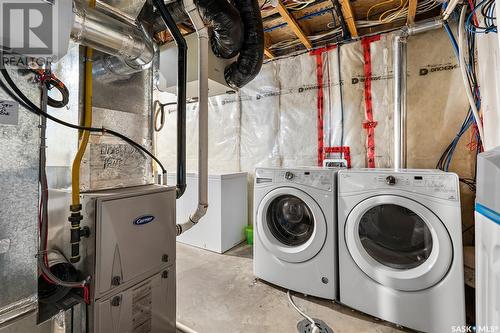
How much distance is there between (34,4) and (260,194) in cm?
170

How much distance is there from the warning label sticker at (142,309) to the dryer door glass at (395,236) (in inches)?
55.4

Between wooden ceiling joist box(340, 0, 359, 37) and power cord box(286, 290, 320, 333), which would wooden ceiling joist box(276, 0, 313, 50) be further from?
power cord box(286, 290, 320, 333)

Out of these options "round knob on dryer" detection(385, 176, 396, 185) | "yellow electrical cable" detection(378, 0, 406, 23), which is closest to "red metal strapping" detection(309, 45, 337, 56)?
"yellow electrical cable" detection(378, 0, 406, 23)

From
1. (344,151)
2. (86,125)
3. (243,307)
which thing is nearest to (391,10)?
(344,151)

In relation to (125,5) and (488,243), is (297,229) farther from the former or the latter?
(125,5)

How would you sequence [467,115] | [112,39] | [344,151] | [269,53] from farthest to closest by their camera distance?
[269,53] → [344,151] → [467,115] → [112,39]

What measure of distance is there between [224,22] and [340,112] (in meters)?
1.56

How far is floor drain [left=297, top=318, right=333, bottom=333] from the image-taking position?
1460mm

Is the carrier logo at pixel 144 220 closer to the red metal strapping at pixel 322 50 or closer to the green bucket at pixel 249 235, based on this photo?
the green bucket at pixel 249 235

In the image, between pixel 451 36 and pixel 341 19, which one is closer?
pixel 451 36

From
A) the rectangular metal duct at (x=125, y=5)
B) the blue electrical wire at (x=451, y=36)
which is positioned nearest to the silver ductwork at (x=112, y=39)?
the rectangular metal duct at (x=125, y=5)

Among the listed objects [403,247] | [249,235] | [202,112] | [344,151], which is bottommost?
[249,235]

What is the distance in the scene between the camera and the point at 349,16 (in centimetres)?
205

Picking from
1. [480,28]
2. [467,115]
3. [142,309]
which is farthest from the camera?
[467,115]
